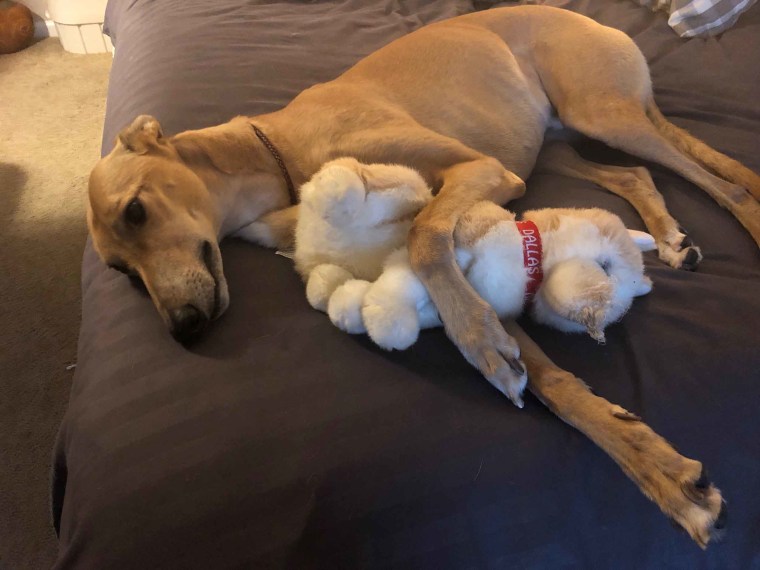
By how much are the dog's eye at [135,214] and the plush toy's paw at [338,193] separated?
0.63 m

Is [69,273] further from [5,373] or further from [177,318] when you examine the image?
[177,318]

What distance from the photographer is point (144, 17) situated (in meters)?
3.23

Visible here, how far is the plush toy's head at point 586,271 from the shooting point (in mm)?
1264

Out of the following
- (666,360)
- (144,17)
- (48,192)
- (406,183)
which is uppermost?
(406,183)

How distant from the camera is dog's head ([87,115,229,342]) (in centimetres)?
163

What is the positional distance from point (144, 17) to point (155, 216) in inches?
78.1

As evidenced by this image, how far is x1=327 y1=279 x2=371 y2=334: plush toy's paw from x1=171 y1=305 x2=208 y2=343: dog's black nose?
0.35 metres

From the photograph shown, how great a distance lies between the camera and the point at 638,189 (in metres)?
2.04

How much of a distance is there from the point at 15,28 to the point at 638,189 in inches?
209

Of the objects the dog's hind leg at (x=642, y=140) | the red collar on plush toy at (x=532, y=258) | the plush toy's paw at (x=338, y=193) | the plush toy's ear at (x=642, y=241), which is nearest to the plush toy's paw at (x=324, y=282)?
the plush toy's paw at (x=338, y=193)

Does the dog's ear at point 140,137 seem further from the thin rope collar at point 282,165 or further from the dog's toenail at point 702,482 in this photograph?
the dog's toenail at point 702,482

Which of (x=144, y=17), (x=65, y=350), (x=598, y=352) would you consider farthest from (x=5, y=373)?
(x=598, y=352)

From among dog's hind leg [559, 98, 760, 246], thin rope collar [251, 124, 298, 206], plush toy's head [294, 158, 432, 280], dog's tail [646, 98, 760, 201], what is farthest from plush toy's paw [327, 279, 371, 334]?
dog's tail [646, 98, 760, 201]

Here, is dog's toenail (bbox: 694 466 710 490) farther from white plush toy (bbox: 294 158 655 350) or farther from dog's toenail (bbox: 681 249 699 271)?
dog's toenail (bbox: 681 249 699 271)
